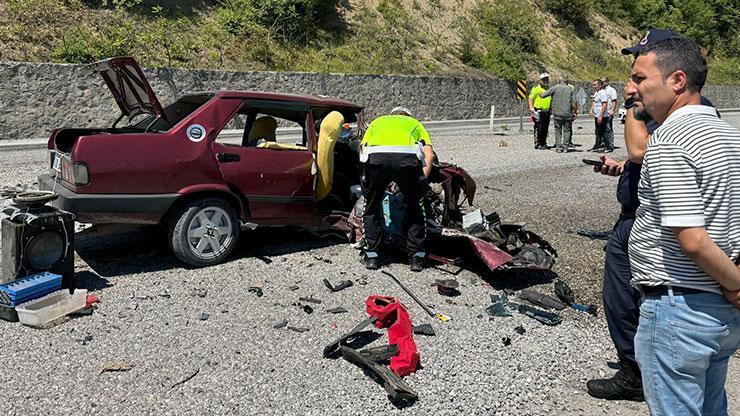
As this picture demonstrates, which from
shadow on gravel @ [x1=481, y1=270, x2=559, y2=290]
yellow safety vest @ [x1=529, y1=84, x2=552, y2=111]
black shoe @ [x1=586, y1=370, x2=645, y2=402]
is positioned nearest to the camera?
black shoe @ [x1=586, y1=370, x2=645, y2=402]

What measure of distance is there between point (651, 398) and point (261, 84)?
19.8 meters

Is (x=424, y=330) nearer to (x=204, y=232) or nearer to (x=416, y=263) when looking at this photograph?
(x=416, y=263)

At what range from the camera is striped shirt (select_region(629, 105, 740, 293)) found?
202cm

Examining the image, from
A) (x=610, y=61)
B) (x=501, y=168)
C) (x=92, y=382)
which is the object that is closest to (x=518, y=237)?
(x=92, y=382)

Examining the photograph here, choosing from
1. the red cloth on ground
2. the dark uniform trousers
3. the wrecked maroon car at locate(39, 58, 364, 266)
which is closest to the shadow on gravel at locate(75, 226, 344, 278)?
the wrecked maroon car at locate(39, 58, 364, 266)

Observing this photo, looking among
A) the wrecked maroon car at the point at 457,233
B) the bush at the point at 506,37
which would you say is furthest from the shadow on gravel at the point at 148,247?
the bush at the point at 506,37

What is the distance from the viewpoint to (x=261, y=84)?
2070cm

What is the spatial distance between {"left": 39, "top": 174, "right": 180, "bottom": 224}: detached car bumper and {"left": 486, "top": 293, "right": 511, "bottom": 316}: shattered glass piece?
307cm

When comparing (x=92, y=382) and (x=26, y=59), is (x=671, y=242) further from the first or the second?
(x=26, y=59)

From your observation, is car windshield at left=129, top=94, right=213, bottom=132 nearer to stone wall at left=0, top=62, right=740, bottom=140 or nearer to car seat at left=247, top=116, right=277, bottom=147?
car seat at left=247, top=116, right=277, bottom=147

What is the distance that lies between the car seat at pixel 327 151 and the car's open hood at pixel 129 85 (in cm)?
168

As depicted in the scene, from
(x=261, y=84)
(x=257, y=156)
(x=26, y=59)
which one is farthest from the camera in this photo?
(x=261, y=84)

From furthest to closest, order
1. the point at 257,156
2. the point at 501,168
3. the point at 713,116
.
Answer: the point at 501,168, the point at 257,156, the point at 713,116

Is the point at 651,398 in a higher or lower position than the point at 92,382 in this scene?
higher
